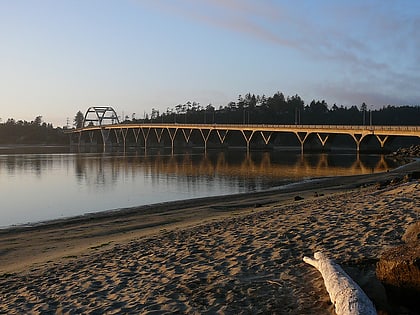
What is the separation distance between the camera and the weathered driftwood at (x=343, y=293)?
5.28 metres

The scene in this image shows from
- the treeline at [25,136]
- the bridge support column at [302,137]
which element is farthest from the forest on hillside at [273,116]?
the bridge support column at [302,137]

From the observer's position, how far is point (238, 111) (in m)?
186

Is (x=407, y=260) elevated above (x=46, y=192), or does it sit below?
above

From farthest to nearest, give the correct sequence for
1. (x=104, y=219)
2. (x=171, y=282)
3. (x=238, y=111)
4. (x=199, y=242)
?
(x=238, y=111)
(x=104, y=219)
(x=199, y=242)
(x=171, y=282)

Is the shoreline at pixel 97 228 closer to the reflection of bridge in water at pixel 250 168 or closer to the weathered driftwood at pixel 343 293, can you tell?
the weathered driftwood at pixel 343 293

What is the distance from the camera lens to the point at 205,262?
8.64 meters

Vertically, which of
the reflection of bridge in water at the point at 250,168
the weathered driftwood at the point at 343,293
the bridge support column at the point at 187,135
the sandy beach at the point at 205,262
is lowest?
the reflection of bridge in water at the point at 250,168

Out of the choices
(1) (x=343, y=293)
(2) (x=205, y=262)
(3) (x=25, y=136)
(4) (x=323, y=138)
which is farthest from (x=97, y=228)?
(3) (x=25, y=136)

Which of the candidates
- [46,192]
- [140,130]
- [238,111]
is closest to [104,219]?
[46,192]

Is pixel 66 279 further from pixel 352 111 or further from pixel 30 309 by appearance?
pixel 352 111

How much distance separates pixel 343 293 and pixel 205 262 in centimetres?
343

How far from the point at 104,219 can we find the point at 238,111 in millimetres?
169200

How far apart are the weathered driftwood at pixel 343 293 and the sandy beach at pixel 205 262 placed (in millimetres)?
203

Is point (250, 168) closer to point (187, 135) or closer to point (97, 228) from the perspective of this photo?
point (97, 228)
